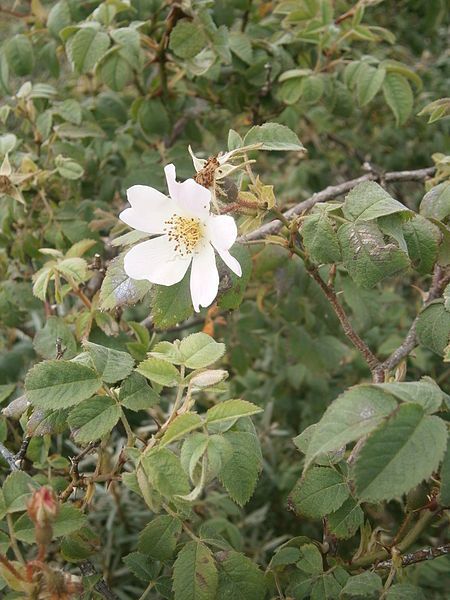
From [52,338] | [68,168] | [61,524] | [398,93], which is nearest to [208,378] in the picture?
[61,524]

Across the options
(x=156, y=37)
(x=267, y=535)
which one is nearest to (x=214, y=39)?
(x=156, y=37)

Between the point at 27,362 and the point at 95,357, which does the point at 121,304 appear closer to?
the point at 95,357

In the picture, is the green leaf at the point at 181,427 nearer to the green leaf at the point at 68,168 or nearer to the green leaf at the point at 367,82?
the green leaf at the point at 68,168

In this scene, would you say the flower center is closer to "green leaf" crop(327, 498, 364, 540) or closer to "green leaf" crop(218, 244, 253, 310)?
"green leaf" crop(218, 244, 253, 310)

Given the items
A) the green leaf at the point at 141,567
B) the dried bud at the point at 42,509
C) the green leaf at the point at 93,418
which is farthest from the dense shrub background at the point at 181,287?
the dried bud at the point at 42,509

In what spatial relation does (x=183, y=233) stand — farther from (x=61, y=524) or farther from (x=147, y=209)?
(x=61, y=524)

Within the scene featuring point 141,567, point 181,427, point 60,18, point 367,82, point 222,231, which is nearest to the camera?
point 181,427
